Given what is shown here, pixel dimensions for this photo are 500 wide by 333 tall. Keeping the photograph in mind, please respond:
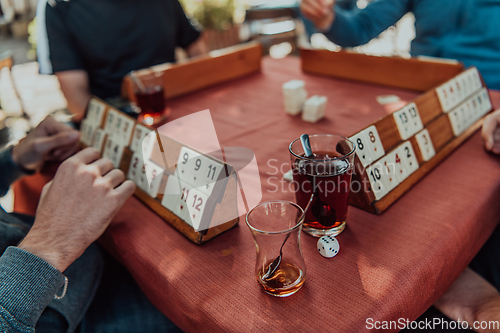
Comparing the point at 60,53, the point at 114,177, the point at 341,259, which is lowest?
the point at 341,259

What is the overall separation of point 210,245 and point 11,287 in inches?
14.6

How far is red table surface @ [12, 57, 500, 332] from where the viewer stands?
54 centimetres

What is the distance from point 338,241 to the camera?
0.67 meters

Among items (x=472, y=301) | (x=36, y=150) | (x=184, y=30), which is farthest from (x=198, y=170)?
(x=184, y=30)

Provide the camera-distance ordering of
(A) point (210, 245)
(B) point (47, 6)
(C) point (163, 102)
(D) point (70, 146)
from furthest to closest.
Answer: (B) point (47, 6) → (C) point (163, 102) → (D) point (70, 146) → (A) point (210, 245)

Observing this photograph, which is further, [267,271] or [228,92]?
[228,92]

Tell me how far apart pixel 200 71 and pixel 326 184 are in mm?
1129

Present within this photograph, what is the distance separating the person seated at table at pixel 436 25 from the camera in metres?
1.48

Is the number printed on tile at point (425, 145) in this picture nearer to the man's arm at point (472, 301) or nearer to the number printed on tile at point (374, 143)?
the number printed on tile at point (374, 143)

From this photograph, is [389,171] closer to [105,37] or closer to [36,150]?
[36,150]

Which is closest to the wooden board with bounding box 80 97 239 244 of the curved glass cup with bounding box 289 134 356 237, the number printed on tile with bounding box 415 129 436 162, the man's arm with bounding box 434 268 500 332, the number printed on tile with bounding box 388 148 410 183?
the curved glass cup with bounding box 289 134 356 237

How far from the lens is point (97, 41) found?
1906 mm

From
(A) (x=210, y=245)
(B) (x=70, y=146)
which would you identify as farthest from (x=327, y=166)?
(B) (x=70, y=146)

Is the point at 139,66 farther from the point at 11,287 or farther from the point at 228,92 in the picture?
the point at 11,287
